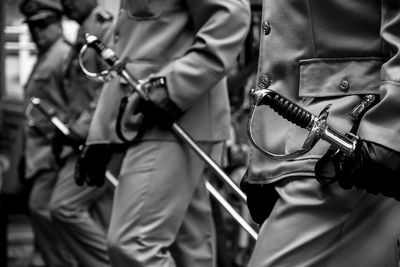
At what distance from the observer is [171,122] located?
450 centimetres

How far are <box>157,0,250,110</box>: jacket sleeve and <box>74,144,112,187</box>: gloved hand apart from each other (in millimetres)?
559

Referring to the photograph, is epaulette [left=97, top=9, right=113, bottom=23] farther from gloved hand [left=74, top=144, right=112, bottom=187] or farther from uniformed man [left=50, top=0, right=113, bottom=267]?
gloved hand [left=74, top=144, right=112, bottom=187]

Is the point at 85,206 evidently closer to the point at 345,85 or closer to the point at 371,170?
the point at 345,85

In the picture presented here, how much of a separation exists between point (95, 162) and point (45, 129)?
3382mm

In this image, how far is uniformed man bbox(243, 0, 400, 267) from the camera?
2.67 m

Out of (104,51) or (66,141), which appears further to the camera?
(66,141)

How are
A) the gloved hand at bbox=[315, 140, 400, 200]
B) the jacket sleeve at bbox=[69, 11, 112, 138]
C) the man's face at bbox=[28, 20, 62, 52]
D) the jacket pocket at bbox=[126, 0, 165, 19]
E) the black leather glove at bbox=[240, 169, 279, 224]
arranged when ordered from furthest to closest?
the man's face at bbox=[28, 20, 62, 52] < the jacket sleeve at bbox=[69, 11, 112, 138] < the jacket pocket at bbox=[126, 0, 165, 19] < the black leather glove at bbox=[240, 169, 279, 224] < the gloved hand at bbox=[315, 140, 400, 200]

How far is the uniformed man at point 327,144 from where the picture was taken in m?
2.67

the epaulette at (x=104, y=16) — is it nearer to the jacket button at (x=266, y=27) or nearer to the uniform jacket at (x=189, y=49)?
the uniform jacket at (x=189, y=49)

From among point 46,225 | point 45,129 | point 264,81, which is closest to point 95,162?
point 264,81

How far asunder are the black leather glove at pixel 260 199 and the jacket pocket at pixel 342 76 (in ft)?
0.94

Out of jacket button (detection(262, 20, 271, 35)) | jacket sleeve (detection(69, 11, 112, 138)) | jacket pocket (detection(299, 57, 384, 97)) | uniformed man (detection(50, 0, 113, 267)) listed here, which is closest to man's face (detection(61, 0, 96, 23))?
uniformed man (detection(50, 0, 113, 267))

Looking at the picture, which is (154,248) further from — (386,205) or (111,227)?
(386,205)

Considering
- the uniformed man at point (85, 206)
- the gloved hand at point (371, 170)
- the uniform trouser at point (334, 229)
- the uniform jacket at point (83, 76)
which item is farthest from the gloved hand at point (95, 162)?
the gloved hand at point (371, 170)
